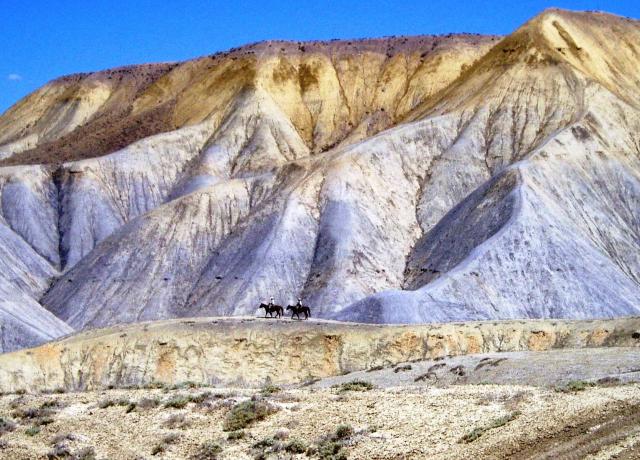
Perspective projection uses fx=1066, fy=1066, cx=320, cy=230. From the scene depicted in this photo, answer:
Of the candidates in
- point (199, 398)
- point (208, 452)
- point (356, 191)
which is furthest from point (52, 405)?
point (356, 191)

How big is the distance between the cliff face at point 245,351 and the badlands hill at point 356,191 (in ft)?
45.2

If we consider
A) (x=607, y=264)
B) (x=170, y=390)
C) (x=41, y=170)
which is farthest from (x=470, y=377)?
(x=41, y=170)

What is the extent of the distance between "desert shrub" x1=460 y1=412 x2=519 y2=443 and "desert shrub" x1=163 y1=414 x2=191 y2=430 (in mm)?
7734

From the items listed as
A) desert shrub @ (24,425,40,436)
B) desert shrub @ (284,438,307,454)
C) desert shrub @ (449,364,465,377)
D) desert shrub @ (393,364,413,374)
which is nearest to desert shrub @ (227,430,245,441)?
desert shrub @ (284,438,307,454)

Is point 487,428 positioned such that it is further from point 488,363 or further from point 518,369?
point 488,363

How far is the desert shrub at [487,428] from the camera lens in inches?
803

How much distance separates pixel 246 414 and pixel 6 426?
6.19 m

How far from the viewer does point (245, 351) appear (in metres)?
48.4

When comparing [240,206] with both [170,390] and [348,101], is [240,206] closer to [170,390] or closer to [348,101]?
[348,101]

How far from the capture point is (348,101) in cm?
12112

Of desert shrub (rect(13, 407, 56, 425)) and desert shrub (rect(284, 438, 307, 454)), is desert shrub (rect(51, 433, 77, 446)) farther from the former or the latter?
desert shrub (rect(284, 438, 307, 454))

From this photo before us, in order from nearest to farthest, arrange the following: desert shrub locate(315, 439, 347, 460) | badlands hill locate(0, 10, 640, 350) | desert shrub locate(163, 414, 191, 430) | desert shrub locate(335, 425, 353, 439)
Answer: desert shrub locate(315, 439, 347, 460) → desert shrub locate(335, 425, 353, 439) → desert shrub locate(163, 414, 191, 430) → badlands hill locate(0, 10, 640, 350)

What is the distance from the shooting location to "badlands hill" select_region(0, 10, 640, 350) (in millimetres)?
71750

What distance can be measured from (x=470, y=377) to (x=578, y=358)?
316cm
